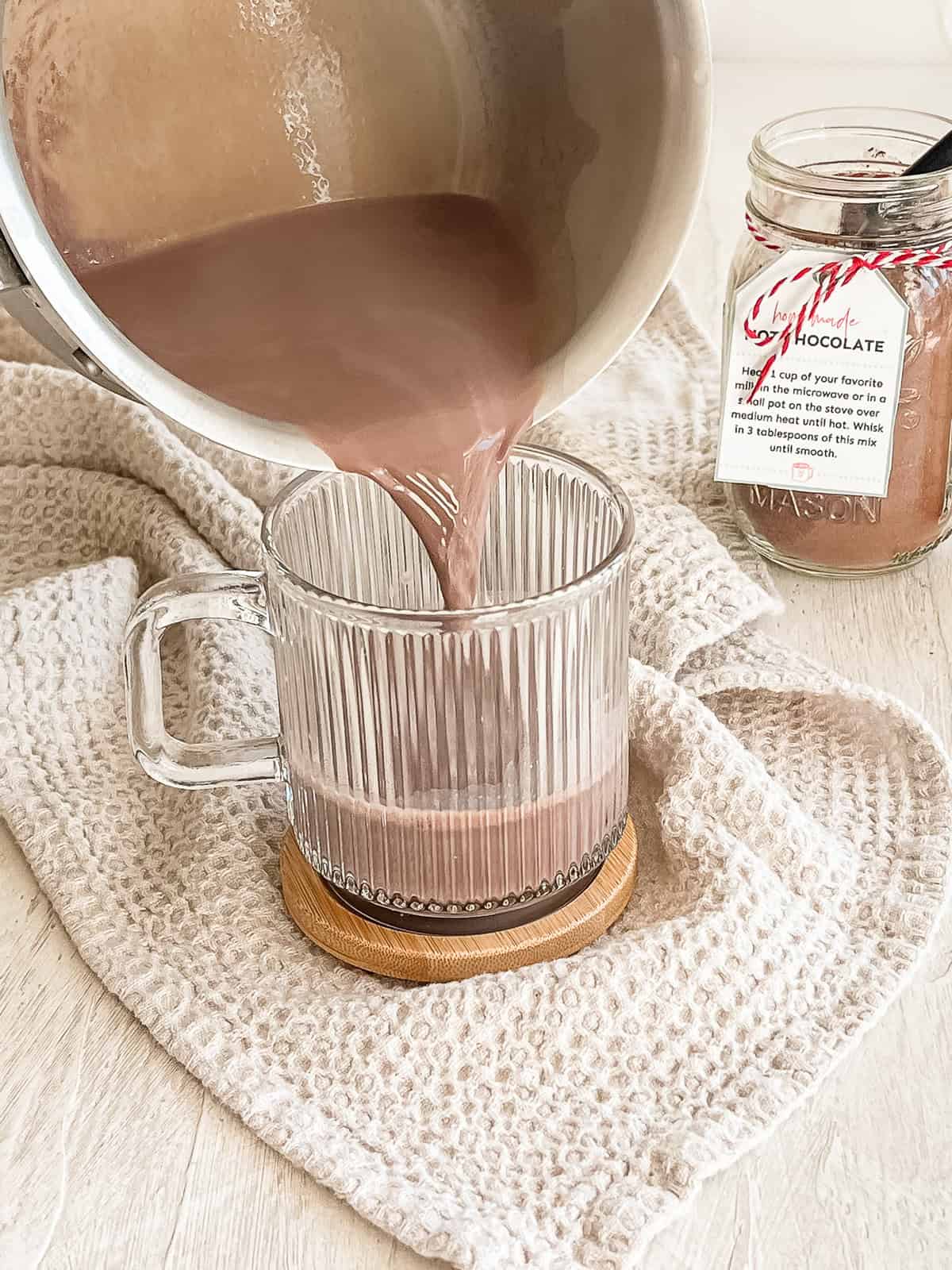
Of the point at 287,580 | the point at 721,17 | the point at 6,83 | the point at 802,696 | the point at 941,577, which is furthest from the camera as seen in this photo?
the point at 721,17

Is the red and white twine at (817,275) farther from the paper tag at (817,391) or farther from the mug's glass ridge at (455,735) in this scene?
the mug's glass ridge at (455,735)

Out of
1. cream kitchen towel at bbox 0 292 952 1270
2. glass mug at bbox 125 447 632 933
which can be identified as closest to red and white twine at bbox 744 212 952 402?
cream kitchen towel at bbox 0 292 952 1270

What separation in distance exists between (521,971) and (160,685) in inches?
9.0

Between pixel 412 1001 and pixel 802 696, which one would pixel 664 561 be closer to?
pixel 802 696

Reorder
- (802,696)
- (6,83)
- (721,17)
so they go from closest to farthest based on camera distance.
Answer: (6,83) → (802,696) → (721,17)

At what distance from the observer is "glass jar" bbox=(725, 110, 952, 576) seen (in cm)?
95

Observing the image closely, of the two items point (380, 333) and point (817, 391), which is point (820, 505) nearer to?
point (817, 391)

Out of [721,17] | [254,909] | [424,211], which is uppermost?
[424,211]

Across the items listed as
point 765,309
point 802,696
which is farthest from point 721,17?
point 802,696

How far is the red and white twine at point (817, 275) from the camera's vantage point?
96 centimetres

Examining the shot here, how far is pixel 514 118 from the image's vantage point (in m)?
0.73

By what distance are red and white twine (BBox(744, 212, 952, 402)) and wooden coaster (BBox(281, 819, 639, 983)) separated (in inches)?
15.5

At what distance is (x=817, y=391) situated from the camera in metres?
1.02

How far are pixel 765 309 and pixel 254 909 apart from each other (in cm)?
50
